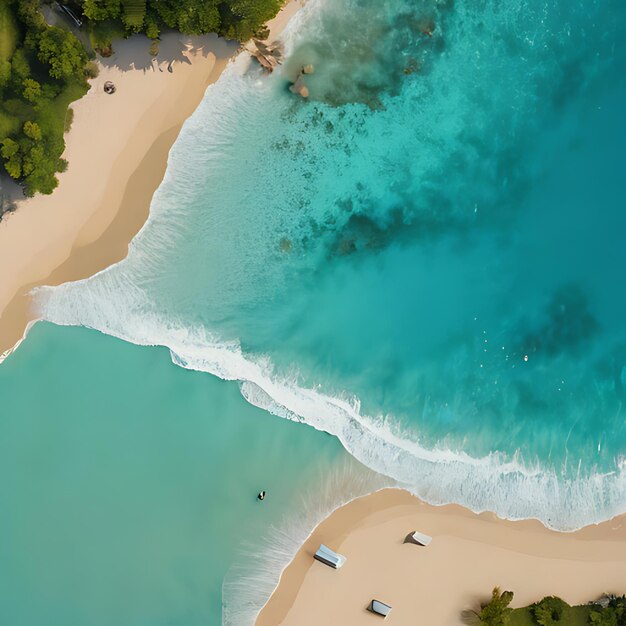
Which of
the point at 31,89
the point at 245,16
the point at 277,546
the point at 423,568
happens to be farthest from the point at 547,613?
the point at 31,89

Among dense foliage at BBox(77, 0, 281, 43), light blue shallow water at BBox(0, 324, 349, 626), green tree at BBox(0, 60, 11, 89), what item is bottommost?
light blue shallow water at BBox(0, 324, 349, 626)

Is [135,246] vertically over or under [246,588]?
over

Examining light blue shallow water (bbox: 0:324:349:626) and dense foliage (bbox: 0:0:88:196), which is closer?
dense foliage (bbox: 0:0:88:196)

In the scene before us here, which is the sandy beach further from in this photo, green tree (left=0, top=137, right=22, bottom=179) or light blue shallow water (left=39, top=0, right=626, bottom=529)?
green tree (left=0, top=137, right=22, bottom=179)

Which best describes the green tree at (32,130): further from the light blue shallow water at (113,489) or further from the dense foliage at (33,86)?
the light blue shallow water at (113,489)

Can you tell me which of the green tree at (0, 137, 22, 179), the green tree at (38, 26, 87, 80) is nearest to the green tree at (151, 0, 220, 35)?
the green tree at (38, 26, 87, 80)

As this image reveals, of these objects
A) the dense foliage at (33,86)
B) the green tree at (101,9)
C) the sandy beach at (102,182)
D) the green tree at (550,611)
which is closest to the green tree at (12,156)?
the dense foliage at (33,86)

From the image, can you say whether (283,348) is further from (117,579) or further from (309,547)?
(117,579)

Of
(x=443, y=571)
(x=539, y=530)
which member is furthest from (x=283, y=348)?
(x=539, y=530)
